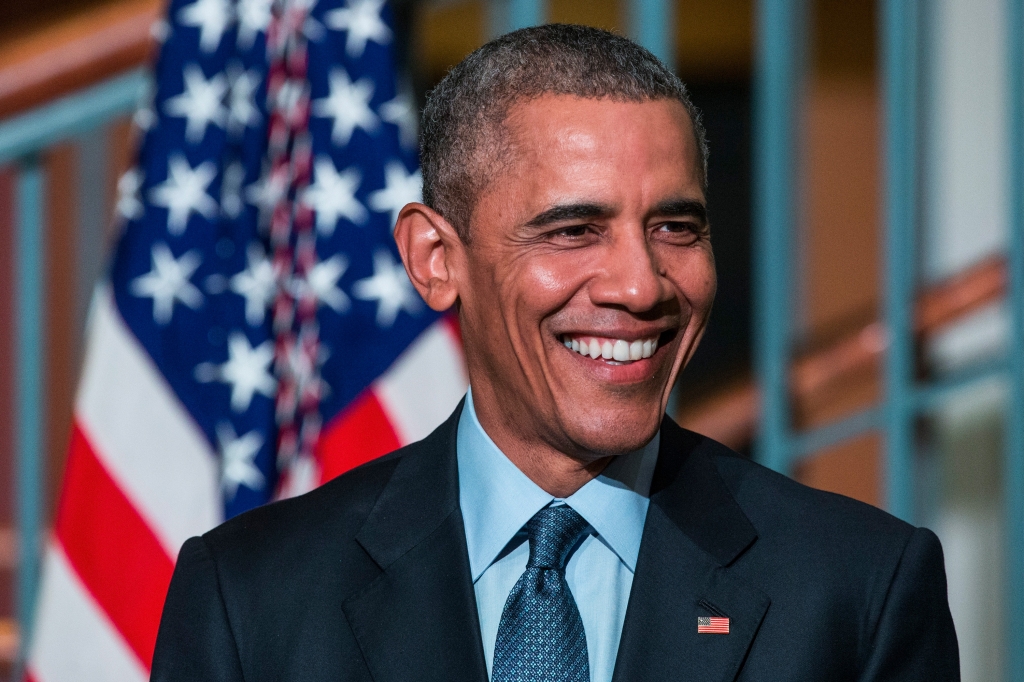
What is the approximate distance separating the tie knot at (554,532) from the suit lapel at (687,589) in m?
0.07

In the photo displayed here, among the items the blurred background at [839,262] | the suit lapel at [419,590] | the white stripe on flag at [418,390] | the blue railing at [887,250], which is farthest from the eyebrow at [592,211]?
the blue railing at [887,250]

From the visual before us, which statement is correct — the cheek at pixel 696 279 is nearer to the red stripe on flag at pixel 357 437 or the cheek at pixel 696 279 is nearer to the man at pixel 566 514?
the man at pixel 566 514

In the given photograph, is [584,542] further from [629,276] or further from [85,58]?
[85,58]

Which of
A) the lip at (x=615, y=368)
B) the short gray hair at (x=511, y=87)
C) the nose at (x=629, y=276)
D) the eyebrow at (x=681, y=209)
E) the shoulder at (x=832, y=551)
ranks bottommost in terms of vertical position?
the shoulder at (x=832, y=551)

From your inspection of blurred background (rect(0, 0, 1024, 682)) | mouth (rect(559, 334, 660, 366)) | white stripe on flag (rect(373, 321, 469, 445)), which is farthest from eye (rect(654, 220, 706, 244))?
white stripe on flag (rect(373, 321, 469, 445))

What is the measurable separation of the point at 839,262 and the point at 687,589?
11.2ft

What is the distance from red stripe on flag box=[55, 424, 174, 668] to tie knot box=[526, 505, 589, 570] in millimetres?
1131

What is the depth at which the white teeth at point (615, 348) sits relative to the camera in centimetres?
129

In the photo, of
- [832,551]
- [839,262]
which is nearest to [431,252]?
[832,551]

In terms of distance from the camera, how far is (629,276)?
1244 mm

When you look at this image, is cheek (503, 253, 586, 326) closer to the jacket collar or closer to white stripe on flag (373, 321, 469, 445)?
the jacket collar

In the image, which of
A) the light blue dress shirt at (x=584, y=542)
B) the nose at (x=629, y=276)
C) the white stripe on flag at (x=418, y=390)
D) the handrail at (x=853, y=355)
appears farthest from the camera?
the handrail at (x=853, y=355)

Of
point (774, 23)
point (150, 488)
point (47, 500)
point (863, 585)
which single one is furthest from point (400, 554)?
point (47, 500)

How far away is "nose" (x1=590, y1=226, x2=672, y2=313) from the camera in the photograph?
1239 mm
